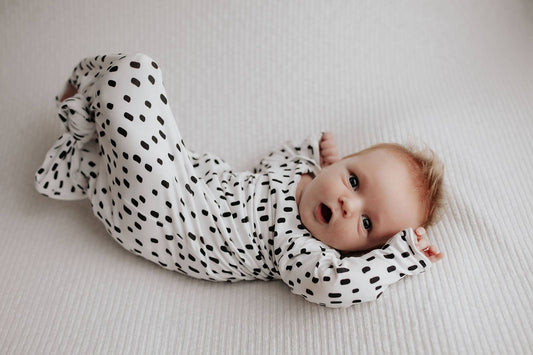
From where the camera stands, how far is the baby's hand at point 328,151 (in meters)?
1.26

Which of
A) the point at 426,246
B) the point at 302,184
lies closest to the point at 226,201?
the point at 302,184

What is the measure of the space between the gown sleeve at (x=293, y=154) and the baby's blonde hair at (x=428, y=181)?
0.70ft

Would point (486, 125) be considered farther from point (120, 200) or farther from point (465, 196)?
point (120, 200)

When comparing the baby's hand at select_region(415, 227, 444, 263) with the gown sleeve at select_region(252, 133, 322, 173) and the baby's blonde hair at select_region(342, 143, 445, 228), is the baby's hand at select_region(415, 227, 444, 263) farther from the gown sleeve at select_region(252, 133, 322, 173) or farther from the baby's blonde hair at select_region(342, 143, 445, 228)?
the gown sleeve at select_region(252, 133, 322, 173)

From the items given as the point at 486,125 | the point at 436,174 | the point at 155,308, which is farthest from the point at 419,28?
the point at 155,308

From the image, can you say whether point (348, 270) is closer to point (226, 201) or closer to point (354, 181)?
point (354, 181)

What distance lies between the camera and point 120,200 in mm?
1062

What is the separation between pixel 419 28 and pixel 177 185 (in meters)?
0.97

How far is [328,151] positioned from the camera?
1.27m

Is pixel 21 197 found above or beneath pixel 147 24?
beneath

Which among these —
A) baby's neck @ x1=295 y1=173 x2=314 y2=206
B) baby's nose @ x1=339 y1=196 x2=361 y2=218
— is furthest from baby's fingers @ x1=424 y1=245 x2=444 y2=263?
baby's neck @ x1=295 y1=173 x2=314 y2=206

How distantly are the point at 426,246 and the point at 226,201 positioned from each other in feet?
1.51

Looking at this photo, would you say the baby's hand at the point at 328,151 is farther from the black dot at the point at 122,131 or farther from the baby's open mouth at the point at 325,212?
the black dot at the point at 122,131

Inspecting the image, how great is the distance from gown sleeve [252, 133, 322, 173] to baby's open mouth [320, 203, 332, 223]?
0.62 feet
